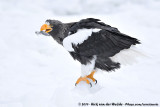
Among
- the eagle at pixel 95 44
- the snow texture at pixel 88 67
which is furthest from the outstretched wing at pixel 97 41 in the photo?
the snow texture at pixel 88 67

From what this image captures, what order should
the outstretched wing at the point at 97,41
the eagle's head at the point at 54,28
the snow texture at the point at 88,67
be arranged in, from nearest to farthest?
1. the outstretched wing at the point at 97,41
2. the snow texture at the point at 88,67
3. the eagle's head at the point at 54,28

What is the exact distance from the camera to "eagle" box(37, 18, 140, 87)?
13.9ft

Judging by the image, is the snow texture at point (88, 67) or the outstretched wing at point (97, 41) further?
the snow texture at point (88, 67)

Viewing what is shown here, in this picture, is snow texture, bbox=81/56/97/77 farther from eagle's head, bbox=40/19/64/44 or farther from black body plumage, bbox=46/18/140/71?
eagle's head, bbox=40/19/64/44

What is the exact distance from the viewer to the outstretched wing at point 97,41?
4215mm

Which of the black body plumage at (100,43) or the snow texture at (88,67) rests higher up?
the black body plumage at (100,43)

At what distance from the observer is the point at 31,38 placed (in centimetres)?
853

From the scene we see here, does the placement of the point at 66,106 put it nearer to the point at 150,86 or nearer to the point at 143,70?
the point at 150,86

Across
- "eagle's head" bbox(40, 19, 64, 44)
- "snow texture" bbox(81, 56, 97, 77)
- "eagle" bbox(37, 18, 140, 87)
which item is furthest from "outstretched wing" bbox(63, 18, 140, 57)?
"eagle's head" bbox(40, 19, 64, 44)

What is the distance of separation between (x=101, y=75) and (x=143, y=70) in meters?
1.40

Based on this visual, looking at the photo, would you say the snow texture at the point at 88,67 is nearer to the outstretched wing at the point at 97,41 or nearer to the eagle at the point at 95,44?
the eagle at the point at 95,44

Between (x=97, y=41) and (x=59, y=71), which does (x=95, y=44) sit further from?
(x=59, y=71)

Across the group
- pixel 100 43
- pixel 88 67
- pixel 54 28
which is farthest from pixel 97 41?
pixel 54 28

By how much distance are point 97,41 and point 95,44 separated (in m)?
0.07
